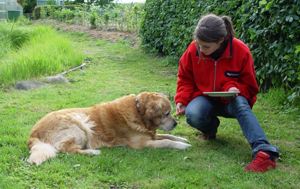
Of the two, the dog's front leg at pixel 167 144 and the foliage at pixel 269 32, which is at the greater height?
the foliage at pixel 269 32

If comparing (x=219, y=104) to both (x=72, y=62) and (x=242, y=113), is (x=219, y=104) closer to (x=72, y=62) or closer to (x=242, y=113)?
(x=242, y=113)

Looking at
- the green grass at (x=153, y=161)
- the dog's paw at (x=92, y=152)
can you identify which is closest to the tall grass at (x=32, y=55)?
the green grass at (x=153, y=161)

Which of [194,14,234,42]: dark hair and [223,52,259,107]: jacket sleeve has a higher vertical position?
[194,14,234,42]: dark hair

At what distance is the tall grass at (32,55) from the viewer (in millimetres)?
9302

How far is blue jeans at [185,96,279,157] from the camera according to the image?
14.3ft

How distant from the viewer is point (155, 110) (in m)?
5.02

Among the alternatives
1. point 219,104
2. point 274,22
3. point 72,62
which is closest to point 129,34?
point 72,62

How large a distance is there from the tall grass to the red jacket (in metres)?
4.95

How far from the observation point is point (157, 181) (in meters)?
4.06

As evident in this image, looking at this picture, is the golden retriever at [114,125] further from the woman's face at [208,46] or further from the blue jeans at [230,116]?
the woman's face at [208,46]

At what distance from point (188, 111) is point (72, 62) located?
6.80 metres

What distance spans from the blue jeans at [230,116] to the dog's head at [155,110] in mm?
256

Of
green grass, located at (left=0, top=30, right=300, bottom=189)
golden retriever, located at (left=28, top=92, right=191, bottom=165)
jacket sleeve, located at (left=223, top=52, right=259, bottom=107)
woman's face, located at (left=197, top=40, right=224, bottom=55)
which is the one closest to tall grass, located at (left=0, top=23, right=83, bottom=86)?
green grass, located at (left=0, top=30, right=300, bottom=189)

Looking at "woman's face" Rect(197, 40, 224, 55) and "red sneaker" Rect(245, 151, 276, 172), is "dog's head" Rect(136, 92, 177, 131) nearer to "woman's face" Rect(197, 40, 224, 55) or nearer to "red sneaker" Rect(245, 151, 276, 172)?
"woman's face" Rect(197, 40, 224, 55)
